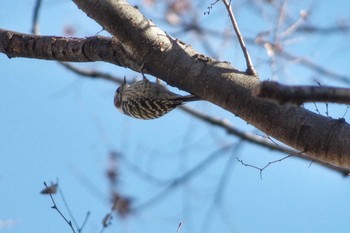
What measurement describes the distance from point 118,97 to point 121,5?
3.25m

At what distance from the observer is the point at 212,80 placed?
9.77ft

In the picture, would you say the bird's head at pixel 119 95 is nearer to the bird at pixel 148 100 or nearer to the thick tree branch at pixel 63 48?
the bird at pixel 148 100

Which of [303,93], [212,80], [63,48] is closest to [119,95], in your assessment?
[63,48]

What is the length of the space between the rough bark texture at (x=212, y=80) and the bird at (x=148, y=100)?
165 cm

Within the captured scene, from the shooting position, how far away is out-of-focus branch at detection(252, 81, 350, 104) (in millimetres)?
1753

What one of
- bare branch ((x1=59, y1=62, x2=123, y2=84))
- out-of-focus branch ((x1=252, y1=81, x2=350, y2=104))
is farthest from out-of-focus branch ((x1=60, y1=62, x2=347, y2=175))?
out-of-focus branch ((x1=252, y1=81, x2=350, y2=104))

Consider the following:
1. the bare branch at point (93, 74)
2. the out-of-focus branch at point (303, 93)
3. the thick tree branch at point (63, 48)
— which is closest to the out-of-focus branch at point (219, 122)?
the bare branch at point (93, 74)

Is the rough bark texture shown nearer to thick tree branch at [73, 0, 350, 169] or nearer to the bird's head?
thick tree branch at [73, 0, 350, 169]

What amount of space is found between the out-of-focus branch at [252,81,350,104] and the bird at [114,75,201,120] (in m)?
3.03

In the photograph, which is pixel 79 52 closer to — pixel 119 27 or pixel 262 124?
pixel 119 27

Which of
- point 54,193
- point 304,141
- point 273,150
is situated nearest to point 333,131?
point 304,141

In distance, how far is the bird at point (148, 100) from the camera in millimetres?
5152

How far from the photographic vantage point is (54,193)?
340 centimetres

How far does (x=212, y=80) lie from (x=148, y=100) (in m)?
2.37
